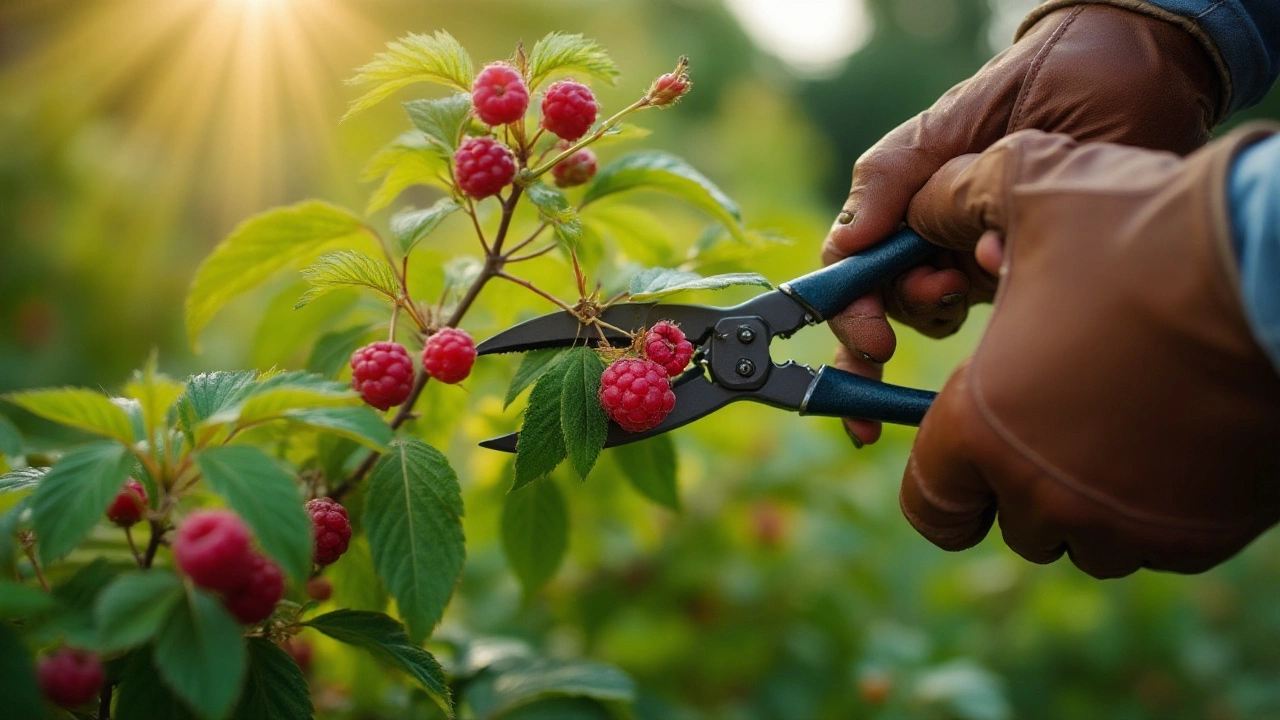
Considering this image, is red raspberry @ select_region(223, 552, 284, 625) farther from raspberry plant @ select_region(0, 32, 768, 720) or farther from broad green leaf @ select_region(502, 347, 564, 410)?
broad green leaf @ select_region(502, 347, 564, 410)

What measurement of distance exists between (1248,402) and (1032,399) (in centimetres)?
17

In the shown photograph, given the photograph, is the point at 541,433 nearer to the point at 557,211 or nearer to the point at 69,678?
the point at 557,211

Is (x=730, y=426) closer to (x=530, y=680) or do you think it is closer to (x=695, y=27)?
(x=530, y=680)

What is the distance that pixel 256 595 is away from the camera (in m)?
0.69

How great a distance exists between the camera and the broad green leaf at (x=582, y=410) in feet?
2.74

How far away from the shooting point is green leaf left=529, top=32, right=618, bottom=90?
0.92 meters

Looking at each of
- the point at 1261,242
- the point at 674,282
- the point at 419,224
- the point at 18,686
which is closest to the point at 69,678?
the point at 18,686

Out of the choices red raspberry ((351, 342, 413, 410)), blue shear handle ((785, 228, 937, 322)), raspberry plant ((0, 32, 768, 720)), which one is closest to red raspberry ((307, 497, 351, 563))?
raspberry plant ((0, 32, 768, 720))

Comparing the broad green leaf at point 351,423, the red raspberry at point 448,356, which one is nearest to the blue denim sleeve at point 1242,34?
the red raspberry at point 448,356

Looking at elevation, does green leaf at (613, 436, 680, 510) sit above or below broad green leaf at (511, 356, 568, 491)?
below

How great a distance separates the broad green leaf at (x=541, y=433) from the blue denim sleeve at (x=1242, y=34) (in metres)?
0.81

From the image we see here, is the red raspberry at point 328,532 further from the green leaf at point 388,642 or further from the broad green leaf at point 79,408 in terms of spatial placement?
the broad green leaf at point 79,408

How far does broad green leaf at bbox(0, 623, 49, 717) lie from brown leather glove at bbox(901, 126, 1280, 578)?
2.53 ft

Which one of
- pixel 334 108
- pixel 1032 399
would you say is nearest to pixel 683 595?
pixel 1032 399
